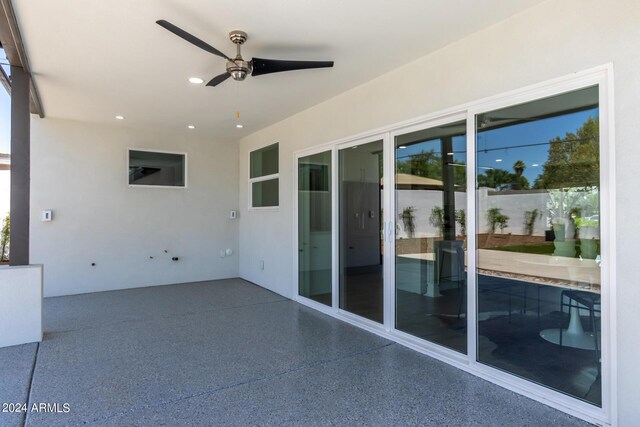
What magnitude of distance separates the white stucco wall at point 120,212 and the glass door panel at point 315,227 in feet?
8.12

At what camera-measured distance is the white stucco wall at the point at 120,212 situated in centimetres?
577

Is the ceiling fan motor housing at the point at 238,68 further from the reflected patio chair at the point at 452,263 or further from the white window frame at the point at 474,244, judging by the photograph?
the reflected patio chair at the point at 452,263

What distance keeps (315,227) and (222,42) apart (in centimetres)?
271

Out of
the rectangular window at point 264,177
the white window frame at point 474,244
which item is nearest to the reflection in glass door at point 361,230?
the white window frame at point 474,244

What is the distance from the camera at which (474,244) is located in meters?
3.07

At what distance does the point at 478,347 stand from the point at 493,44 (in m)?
2.48

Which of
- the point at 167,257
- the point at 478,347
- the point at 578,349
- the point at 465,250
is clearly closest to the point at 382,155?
the point at 465,250

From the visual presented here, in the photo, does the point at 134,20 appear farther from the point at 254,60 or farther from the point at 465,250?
the point at 465,250

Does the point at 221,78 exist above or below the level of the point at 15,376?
above

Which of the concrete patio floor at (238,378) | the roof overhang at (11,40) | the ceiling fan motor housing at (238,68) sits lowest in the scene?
the concrete patio floor at (238,378)

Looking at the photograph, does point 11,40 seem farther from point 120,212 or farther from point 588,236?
point 588,236

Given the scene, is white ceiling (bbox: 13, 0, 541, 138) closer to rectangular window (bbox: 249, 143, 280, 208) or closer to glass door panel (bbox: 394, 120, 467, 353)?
glass door panel (bbox: 394, 120, 467, 353)

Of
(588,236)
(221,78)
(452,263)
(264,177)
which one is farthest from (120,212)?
(588,236)

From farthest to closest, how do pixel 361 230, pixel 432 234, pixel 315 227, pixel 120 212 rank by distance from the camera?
pixel 120 212 < pixel 315 227 < pixel 361 230 < pixel 432 234
